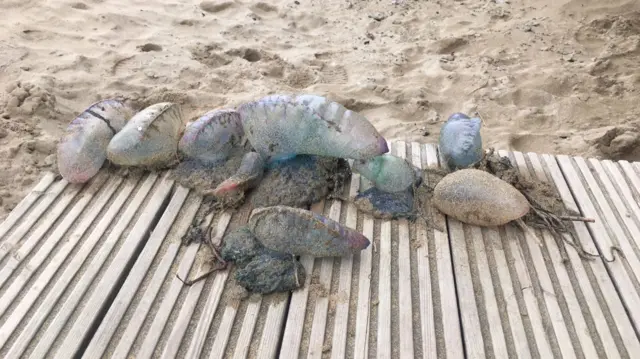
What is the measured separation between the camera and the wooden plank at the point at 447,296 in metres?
1.41

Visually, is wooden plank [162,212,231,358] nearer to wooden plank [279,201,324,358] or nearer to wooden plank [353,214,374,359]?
wooden plank [279,201,324,358]

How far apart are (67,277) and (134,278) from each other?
0.69ft

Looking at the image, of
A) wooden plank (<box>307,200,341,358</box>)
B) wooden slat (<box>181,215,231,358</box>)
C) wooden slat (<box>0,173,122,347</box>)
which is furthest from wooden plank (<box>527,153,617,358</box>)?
wooden slat (<box>0,173,122,347</box>)

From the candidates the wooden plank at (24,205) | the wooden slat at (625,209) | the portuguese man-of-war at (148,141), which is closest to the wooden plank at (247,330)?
the portuguese man-of-war at (148,141)

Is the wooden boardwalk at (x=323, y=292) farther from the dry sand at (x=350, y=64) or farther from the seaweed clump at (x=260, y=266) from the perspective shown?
the dry sand at (x=350, y=64)

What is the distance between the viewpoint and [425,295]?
1549 mm

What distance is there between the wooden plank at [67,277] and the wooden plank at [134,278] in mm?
118

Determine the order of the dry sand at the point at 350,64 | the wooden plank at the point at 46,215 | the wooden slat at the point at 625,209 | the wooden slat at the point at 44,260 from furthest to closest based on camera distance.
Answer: the dry sand at the point at 350,64, the wooden plank at the point at 46,215, the wooden slat at the point at 625,209, the wooden slat at the point at 44,260

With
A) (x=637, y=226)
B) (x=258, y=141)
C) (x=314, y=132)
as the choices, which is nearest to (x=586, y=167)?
(x=637, y=226)

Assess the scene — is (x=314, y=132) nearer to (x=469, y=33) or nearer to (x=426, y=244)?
(x=426, y=244)

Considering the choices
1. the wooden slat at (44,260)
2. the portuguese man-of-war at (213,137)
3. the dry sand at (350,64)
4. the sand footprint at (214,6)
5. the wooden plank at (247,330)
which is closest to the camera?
the wooden plank at (247,330)

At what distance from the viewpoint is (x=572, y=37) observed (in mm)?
3771

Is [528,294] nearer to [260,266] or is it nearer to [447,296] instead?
[447,296]

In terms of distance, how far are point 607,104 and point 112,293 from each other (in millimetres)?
2992
